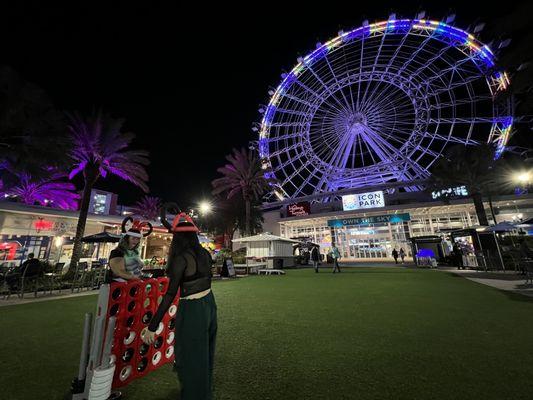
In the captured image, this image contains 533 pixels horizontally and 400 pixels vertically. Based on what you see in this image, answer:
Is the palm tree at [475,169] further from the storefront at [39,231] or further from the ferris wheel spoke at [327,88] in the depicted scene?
the storefront at [39,231]

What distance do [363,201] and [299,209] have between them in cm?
995

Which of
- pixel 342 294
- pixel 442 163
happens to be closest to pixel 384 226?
pixel 442 163

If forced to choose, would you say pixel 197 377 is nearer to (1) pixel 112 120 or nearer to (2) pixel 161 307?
(2) pixel 161 307

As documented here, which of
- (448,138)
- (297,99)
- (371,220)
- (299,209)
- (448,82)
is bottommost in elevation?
(371,220)

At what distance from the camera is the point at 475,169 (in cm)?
2292

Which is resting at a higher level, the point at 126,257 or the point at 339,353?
the point at 126,257

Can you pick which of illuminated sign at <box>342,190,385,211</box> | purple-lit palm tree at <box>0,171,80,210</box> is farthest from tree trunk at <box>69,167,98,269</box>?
illuminated sign at <box>342,190,385,211</box>

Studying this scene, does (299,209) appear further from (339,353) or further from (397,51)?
(339,353)

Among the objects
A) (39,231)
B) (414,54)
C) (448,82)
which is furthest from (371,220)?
(39,231)

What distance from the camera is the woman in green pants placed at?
2.07 meters

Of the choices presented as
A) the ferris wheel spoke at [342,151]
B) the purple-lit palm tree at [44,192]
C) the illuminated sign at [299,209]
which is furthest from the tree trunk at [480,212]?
the purple-lit palm tree at [44,192]

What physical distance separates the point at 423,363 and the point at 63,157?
19928 millimetres

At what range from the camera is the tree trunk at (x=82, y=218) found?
15.1 metres

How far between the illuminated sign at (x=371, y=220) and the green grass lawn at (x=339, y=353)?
2830 centimetres
